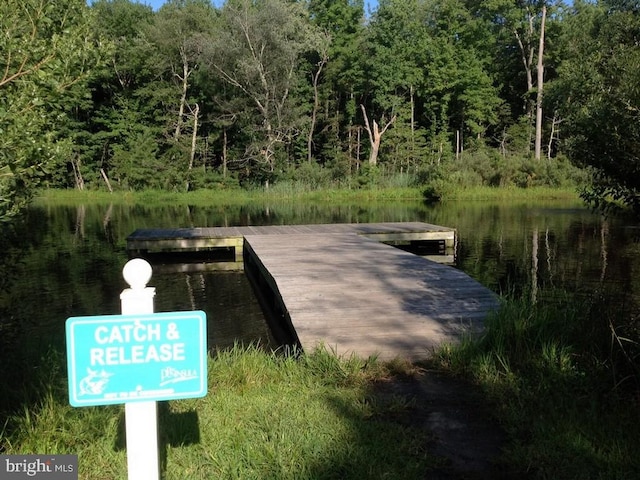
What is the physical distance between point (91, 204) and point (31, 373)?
26163mm

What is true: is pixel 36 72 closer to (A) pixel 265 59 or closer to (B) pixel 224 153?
(A) pixel 265 59

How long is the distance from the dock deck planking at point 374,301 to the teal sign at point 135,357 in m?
2.51

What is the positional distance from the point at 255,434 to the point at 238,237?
9.81 metres

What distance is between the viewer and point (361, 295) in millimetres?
6121

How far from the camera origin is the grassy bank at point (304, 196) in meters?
27.4

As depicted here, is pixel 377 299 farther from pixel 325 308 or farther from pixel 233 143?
pixel 233 143

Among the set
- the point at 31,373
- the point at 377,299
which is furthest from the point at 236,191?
the point at 31,373

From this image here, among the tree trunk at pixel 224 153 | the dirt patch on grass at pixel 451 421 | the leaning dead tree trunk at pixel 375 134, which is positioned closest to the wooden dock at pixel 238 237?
the dirt patch on grass at pixel 451 421

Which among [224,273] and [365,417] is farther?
[224,273]

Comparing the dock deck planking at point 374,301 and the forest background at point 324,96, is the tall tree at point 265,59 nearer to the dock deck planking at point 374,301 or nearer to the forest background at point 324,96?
the forest background at point 324,96

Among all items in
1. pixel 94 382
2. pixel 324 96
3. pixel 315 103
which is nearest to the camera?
pixel 94 382

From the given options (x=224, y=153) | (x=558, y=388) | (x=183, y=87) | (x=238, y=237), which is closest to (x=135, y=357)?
(x=558, y=388)

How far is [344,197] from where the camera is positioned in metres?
→ 28.7

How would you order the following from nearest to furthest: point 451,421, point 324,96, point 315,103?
1. point 451,421
2. point 315,103
3. point 324,96
